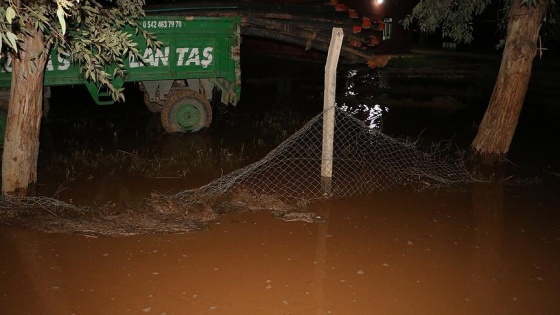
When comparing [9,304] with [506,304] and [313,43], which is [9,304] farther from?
[313,43]

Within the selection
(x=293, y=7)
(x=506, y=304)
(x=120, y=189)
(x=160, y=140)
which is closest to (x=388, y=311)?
(x=506, y=304)

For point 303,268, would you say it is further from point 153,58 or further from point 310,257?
point 153,58

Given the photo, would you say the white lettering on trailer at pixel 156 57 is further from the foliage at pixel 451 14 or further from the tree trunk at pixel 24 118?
the foliage at pixel 451 14

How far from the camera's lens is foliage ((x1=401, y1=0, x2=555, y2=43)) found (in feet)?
32.8

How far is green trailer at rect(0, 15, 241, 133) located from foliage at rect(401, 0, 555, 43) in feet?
11.8

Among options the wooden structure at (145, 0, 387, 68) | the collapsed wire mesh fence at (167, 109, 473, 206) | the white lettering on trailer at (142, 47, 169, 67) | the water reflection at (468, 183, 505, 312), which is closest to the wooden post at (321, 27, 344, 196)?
the collapsed wire mesh fence at (167, 109, 473, 206)

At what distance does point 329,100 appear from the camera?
7348 millimetres

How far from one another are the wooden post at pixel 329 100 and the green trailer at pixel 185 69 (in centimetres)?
429

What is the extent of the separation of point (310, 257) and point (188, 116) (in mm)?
6608

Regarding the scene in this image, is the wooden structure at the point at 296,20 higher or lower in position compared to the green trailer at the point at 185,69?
higher

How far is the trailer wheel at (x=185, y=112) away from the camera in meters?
11.2

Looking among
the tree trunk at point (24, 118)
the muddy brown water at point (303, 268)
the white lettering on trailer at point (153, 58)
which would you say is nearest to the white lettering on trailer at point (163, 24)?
the white lettering on trailer at point (153, 58)

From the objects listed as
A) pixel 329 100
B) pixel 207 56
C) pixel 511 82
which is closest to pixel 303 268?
pixel 329 100

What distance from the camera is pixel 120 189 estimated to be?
7664mm
